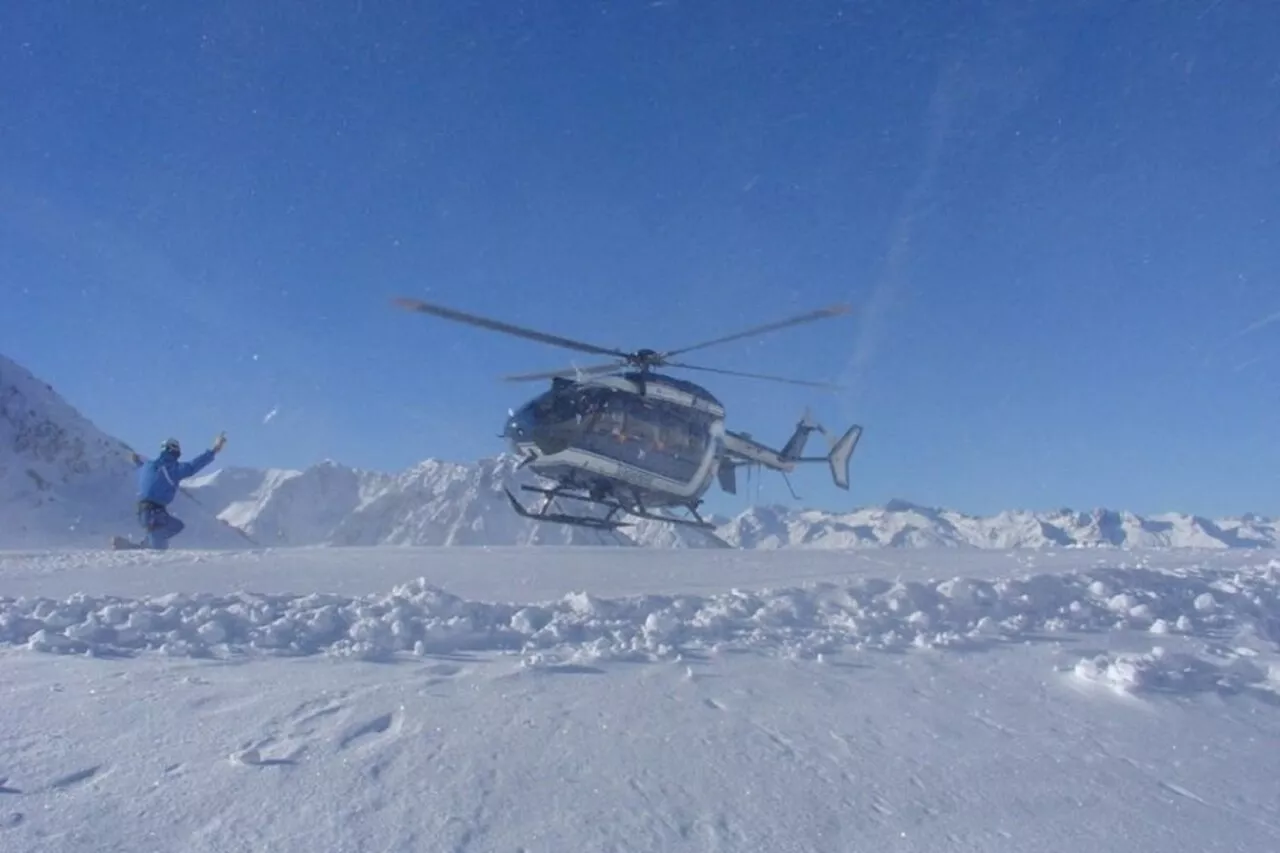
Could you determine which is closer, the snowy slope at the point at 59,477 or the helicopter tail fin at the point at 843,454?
the helicopter tail fin at the point at 843,454

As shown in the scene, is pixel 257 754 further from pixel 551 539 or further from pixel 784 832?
pixel 551 539

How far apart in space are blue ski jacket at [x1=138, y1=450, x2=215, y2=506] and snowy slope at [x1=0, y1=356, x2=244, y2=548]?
44.1 feet

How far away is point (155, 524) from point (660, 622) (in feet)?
33.7

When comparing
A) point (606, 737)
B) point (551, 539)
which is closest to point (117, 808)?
point (606, 737)

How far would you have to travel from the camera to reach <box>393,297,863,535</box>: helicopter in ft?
54.0

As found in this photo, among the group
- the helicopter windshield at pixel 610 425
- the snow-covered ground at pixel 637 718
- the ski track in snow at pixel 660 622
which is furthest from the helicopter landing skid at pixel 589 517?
the ski track in snow at pixel 660 622

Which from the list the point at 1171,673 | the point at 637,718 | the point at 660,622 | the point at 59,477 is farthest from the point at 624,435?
the point at 59,477

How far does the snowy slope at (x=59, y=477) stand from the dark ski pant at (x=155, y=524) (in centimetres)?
1339

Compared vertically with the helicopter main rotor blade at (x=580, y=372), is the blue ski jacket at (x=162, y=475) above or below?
below

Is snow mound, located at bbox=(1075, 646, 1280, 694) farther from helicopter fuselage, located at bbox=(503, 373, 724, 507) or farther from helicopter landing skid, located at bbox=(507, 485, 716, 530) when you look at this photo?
helicopter landing skid, located at bbox=(507, 485, 716, 530)

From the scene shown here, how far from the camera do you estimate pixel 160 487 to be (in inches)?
534

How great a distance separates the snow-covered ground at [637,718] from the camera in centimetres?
344

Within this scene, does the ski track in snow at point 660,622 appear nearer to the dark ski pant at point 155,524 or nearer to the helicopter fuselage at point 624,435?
the dark ski pant at point 155,524

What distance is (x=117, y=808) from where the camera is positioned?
11.0ft
